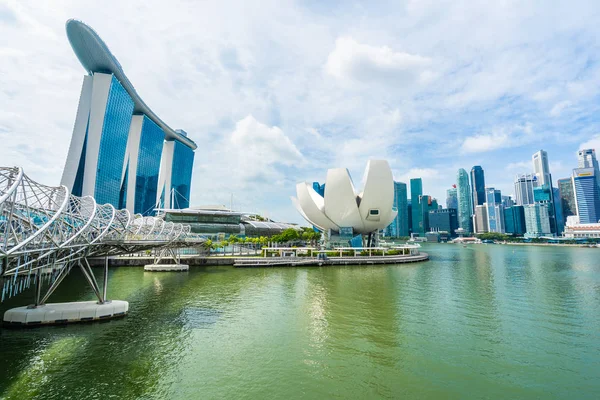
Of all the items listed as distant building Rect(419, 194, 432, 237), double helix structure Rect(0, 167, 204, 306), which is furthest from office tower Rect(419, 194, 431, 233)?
double helix structure Rect(0, 167, 204, 306)

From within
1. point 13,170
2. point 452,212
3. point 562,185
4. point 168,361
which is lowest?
point 168,361

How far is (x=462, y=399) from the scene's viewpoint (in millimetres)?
7418

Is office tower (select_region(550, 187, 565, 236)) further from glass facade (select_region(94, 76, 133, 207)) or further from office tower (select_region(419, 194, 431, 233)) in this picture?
glass facade (select_region(94, 76, 133, 207))

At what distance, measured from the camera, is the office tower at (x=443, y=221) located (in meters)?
174

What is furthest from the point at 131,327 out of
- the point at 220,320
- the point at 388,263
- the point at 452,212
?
the point at 452,212

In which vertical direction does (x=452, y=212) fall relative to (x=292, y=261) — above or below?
above

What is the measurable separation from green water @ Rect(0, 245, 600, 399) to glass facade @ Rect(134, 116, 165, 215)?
227ft

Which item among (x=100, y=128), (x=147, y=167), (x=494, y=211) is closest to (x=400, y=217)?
(x=494, y=211)

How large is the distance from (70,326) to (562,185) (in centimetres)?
19589

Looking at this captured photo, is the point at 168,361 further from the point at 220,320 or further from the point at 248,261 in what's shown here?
the point at 248,261

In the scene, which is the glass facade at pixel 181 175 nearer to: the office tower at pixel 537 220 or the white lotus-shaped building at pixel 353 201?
the white lotus-shaped building at pixel 353 201

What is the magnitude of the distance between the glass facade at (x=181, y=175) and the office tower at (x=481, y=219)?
153105mm

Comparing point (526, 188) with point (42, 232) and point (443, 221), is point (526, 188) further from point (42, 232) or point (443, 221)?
point (42, 232)

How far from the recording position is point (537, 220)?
139 metres
